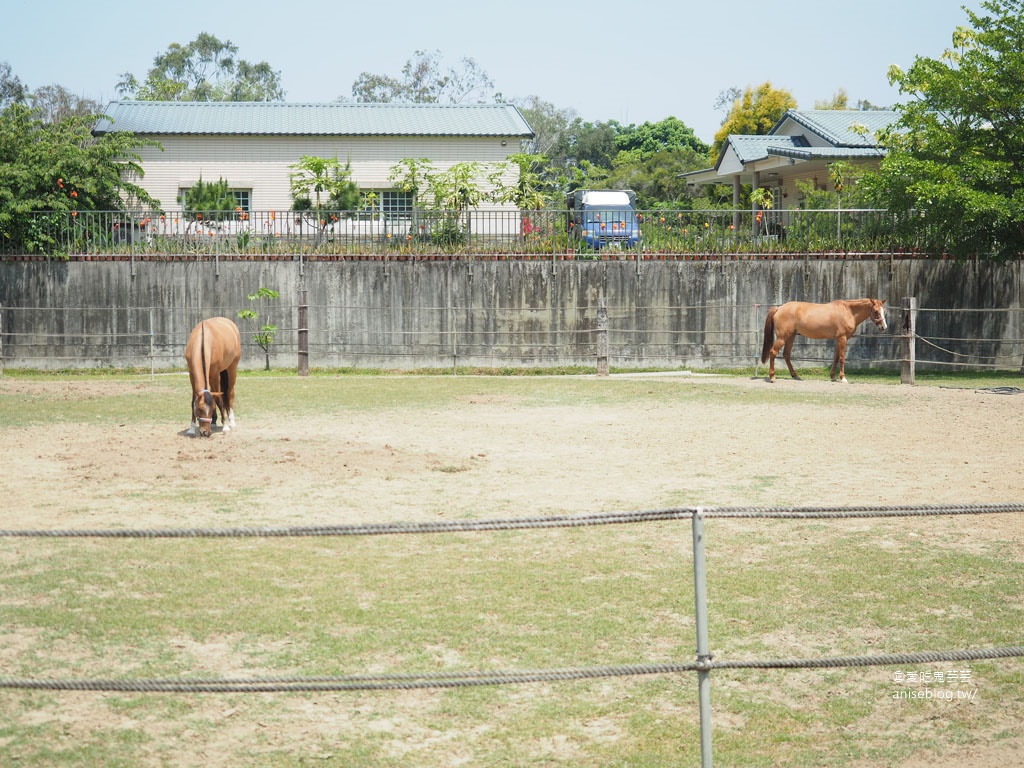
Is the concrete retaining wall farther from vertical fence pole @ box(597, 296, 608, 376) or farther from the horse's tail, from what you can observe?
the horse's tail

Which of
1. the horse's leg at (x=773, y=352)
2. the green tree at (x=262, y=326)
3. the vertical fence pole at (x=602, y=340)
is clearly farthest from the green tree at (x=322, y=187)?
the horse's leg at (x=773, y=352)

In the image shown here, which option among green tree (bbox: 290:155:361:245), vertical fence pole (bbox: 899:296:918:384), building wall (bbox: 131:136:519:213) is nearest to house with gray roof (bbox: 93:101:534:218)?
building wall (bbox: 131:136:519:213)

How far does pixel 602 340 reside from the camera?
Answer: 72.0 feet

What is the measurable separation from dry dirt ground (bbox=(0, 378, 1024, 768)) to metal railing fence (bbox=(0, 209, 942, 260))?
8.06 meters

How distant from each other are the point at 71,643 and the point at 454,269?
17.8 metres

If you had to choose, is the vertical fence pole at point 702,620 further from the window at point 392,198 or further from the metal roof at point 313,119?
the metal roof at point 313,119

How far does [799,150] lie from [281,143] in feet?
48.8

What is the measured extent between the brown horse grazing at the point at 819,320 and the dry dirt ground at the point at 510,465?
450cm

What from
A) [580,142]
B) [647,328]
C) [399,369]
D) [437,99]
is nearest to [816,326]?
[647,328]

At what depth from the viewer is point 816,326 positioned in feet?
66.2

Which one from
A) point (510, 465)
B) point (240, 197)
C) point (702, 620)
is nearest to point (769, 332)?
point (510, 465)

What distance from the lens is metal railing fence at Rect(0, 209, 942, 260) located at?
22.7m

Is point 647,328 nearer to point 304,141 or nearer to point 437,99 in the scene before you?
point 304,141

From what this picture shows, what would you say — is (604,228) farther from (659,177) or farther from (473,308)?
(659,177)
